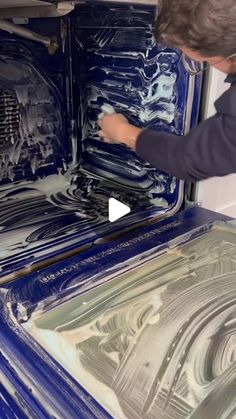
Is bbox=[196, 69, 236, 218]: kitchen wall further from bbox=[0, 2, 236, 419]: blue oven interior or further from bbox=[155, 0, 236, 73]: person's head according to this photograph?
bbox=[155, 0, 236, 73]: person's head

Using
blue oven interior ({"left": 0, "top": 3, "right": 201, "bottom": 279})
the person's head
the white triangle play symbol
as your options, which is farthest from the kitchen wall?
the person's head

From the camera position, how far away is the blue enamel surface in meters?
0.56

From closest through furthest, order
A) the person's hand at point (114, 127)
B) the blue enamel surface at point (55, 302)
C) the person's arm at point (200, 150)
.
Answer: the blue enamel surface at point (55, 302) < the person's arm at point (200, 150) < the person's hand at point (114, 127)

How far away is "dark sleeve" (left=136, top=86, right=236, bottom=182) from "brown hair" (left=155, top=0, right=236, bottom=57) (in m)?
0.08

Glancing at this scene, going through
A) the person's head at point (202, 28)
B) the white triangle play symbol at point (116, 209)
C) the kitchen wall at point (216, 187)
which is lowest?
the white triangle play symbol at point (116, 209)

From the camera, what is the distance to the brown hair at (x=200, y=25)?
1.96 feet

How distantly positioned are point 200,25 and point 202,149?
19cm

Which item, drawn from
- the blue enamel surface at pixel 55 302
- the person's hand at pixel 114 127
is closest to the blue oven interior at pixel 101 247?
the blue enamel surface at pixel 55 302

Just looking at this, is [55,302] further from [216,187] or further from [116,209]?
[216,187]

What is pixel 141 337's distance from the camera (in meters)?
0.68

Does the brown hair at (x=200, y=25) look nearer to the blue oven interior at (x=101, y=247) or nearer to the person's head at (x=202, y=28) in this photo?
the person's head at (x=202, y=28)

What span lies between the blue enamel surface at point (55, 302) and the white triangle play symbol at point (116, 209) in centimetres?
11

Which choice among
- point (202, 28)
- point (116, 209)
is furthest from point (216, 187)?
point (202, 28)

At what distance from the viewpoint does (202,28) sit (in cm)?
62
